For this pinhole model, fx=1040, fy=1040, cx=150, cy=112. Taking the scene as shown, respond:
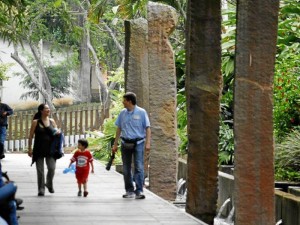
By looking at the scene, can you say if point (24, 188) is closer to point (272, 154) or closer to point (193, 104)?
point (193, 104)

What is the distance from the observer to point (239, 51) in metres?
12.8

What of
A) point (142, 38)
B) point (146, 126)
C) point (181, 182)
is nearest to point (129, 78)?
point (142, 38)

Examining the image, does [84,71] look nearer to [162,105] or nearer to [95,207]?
[162,105]

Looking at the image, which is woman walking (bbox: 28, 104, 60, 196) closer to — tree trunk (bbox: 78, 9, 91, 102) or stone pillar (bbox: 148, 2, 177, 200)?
stone pillar (bbox: 148, 2, 177, 200)

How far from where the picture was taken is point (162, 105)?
20500 millimetres

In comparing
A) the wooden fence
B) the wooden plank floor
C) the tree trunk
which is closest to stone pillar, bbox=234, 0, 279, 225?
the wooden plank floor

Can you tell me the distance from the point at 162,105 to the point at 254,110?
7766mm

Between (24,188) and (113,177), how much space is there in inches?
134

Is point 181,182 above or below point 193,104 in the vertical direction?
below

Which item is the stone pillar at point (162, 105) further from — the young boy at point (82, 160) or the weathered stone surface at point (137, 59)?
the young boy at point (82, 160)

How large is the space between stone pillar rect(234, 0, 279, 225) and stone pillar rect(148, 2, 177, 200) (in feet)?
24.8

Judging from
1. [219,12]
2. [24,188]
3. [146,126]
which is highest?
[219,12]

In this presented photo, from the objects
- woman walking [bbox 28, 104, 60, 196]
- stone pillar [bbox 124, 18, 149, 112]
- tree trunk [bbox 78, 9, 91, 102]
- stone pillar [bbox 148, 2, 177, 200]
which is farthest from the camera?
tree trunk [bbox 78, 9, 91, 102]

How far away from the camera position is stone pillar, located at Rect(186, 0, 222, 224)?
15.5 m
